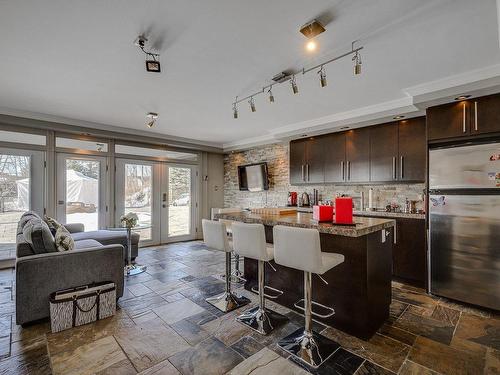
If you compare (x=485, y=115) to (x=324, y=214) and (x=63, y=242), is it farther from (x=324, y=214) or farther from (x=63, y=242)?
(x=63, y=242)

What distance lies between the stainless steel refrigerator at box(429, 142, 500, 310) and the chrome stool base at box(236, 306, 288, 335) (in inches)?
85.7

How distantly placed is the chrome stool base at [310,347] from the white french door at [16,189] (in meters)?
4.90

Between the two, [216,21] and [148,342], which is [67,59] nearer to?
[216,21]

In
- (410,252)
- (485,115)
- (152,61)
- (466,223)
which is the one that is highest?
(152,61)

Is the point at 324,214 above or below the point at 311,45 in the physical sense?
below

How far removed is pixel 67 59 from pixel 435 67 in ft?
12.7

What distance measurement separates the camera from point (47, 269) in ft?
8.64

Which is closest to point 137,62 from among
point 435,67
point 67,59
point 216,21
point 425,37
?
point 67,59

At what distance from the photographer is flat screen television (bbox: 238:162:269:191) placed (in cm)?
643

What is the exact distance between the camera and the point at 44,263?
2.62 meters

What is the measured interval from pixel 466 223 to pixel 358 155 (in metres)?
1.97

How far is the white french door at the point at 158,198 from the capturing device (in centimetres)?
581

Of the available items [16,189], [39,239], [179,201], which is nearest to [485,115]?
[39,239]

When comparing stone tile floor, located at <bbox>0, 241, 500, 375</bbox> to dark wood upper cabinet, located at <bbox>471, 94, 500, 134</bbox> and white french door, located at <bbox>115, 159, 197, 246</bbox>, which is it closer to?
dark wood upper cabinet, located at <bbox>471, 94, 500, 134</bbox>
